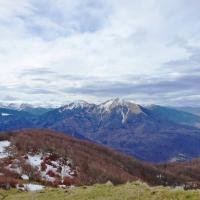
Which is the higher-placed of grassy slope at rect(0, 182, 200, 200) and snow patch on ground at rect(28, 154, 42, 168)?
grassy slope at rect(0, 182, 200, 200)

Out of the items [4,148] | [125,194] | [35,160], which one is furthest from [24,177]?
A: [125,194]

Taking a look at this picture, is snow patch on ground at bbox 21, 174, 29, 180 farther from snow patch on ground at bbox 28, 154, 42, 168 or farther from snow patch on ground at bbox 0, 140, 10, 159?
snow patch on ground at bbox 0, 140, 10, 159

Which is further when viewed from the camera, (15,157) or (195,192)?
(15,157)

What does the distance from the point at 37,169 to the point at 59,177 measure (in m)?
5.36

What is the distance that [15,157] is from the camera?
9706 centimetres

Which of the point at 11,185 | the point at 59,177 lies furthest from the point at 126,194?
the point at 59,177

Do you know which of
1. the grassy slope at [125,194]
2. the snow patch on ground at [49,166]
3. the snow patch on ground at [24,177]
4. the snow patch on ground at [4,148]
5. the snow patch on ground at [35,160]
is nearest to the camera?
the grassy slope at [125,194]

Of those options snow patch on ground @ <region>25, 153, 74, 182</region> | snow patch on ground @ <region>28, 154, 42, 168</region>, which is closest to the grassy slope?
snow patch on ground @ <region>25, 153, 74, 182</region>

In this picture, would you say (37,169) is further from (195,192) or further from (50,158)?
(195,192)

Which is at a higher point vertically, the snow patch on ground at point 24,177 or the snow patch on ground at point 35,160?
the snow patch on ground at point 35,160

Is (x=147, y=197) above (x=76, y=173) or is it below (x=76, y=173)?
above

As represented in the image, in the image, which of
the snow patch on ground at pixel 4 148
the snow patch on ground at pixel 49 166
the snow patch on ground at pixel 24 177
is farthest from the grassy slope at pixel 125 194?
the snow patch on ground at pixel 4 148

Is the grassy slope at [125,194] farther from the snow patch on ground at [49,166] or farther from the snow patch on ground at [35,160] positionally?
the snow patch on ground at [35,160]

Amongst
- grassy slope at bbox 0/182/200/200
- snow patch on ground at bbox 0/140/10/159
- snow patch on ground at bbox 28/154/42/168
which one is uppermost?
grassy slope at bbox 0/182/200/200
